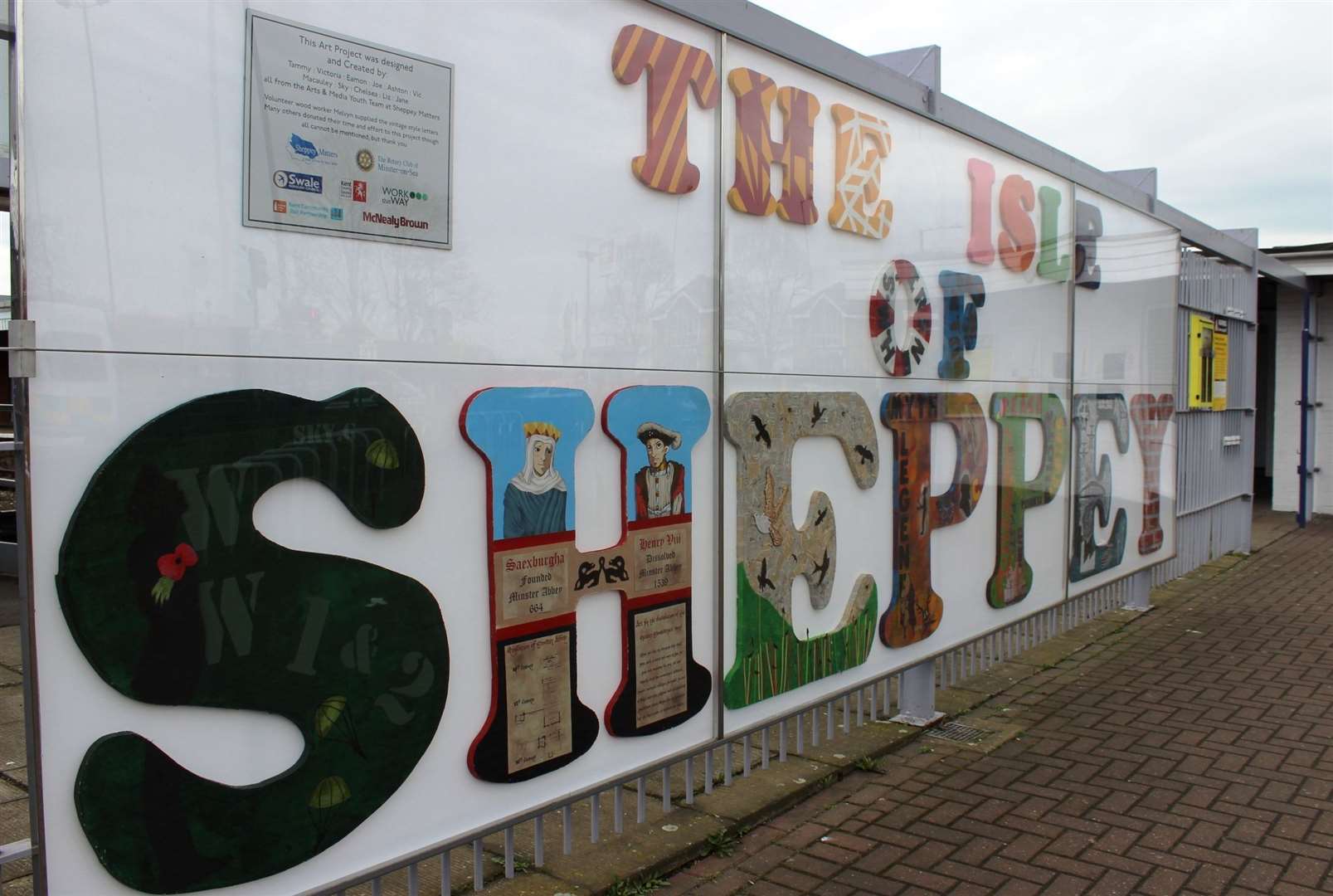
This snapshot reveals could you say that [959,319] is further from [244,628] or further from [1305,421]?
[1305,421]

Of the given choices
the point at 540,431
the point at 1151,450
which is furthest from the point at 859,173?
the point at 1151,450

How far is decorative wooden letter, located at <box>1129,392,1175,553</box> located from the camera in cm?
820

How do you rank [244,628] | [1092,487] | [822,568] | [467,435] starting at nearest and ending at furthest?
[244,628]
[467,435]
[822,568]
[1092,487]

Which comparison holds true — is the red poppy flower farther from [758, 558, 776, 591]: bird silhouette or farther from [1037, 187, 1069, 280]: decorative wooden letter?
[1037, 187, 1069, 280]: decorative wooden letter

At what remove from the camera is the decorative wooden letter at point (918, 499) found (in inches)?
204

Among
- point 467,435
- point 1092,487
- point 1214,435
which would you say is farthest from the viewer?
point 1214,435

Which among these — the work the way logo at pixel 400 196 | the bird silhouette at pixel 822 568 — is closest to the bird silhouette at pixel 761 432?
the bird silhouette at pixel 822 568

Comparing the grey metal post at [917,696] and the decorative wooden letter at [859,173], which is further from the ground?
the decorative wooden letter at [859,173]

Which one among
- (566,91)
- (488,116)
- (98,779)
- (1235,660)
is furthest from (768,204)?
(1235,660)

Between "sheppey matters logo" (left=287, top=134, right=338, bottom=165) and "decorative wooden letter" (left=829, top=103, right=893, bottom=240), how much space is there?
96.7 inches

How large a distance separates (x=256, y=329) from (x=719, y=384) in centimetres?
185

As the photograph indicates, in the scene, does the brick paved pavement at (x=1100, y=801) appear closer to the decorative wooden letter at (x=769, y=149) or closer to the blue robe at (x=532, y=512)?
the blue robe at (x=532, y=512)

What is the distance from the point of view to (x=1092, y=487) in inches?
290

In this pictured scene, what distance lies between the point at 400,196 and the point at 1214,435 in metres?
9.62
